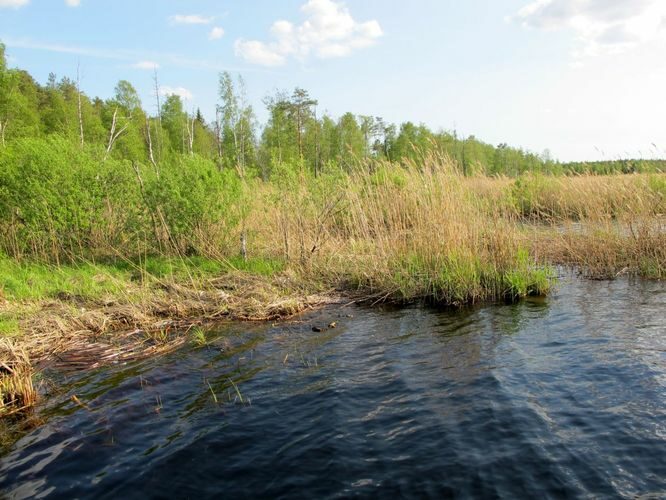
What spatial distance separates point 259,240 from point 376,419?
7.24 meters

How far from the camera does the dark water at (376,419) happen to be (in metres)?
3.48

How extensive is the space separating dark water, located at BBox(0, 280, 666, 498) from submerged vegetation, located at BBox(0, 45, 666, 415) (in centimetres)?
131

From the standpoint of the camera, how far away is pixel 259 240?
1109 centimetres

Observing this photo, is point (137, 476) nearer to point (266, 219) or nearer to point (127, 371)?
point (127, 371)

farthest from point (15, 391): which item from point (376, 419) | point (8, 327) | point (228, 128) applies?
point (228, 128)

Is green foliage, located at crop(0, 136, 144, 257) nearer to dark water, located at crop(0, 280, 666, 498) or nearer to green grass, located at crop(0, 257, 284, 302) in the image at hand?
green grass, located at crop(0, 257, 284, 302)

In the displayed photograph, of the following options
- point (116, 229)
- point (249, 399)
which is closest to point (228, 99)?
point (116, 229)

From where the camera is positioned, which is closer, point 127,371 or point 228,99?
point 127,371

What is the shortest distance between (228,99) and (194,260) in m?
29.8

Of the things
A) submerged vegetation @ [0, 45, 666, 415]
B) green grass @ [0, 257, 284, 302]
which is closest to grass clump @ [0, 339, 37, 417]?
submerged vegetation @ [0, 45, 666, 415]

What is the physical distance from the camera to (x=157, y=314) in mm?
7617

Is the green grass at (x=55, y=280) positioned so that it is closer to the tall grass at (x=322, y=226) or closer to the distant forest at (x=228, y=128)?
the tall grass at (x=322, y=226)

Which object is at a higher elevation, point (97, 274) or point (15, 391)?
point (97, 274)

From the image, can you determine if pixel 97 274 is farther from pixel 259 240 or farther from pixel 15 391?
pixel 15 391
